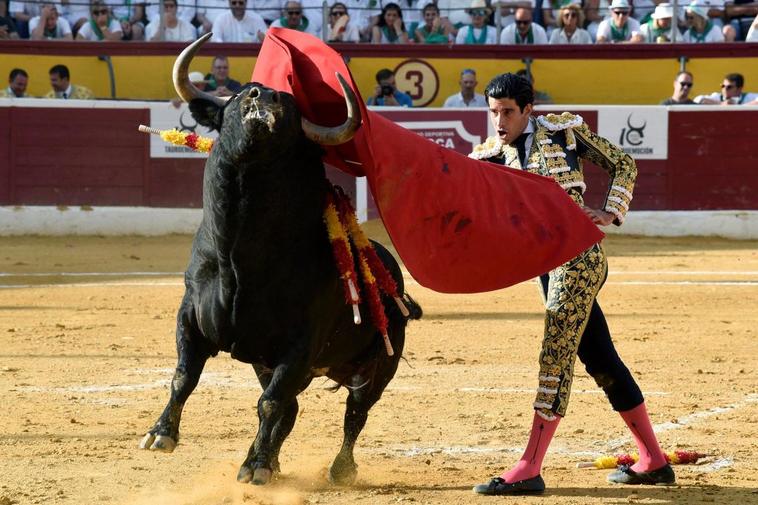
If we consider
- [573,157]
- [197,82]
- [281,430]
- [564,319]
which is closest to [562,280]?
[564,319]

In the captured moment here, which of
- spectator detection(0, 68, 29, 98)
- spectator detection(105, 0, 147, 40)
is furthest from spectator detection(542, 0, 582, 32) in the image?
spectator detection(0, 68, 29, 98)

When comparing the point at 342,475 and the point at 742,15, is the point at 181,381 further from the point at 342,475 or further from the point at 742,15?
the point at 742,15

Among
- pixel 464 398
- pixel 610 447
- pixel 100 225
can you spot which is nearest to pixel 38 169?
pixel 100 225

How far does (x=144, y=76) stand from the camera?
13.4 m

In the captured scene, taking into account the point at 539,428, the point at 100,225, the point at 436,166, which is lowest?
the point at 100,225

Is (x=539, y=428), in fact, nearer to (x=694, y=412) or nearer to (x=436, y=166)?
(x=436, y=166)

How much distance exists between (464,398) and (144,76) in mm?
8400

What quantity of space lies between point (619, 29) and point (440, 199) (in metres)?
10.2

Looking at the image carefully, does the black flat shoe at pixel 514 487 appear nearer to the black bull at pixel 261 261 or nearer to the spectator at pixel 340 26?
the black bull at pixel 261 261

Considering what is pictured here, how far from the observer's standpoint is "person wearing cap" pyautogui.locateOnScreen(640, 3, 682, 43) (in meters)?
13.4

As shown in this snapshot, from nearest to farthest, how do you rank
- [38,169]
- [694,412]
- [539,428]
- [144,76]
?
[539,428] < [694,412] < [38,169] < [144,76]

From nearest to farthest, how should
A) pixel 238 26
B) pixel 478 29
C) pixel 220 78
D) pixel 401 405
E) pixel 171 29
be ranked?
pixel 401 405 → pixel 220 78 → pixel 171 29 → pixel 238 26 → pixel 478 29

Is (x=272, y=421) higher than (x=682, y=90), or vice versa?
(x=682, y=90)

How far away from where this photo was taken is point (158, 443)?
3764 mm
